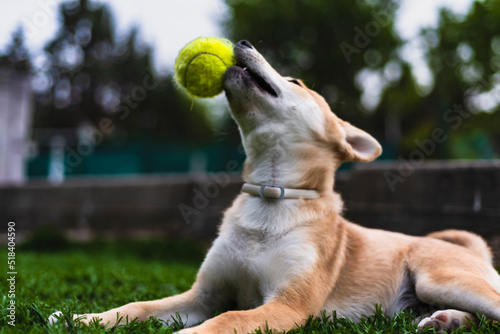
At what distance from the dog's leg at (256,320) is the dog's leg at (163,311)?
0.58 meters

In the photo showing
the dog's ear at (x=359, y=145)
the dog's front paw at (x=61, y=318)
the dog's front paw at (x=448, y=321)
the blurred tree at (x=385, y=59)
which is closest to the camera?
the dog's front paw at (x=61, y=318)

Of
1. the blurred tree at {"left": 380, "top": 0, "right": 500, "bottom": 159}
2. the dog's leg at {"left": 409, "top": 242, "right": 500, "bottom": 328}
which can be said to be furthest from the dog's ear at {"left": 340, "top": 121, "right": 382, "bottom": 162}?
the blurred tree at {"left": 380, "top": 0, "right": 500, "bottom": 159}

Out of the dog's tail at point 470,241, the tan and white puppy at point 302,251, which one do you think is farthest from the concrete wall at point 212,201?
the tan and white puppy at point 302,251

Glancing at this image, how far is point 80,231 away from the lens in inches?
362

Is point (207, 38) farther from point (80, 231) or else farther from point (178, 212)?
point (80, 231)

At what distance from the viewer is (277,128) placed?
3197 mm

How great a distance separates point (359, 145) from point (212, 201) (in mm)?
4719

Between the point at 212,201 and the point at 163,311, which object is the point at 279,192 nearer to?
the point at 163,311

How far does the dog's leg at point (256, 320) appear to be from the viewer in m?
2.21

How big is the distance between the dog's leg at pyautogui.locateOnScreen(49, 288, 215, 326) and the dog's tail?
6.54ft

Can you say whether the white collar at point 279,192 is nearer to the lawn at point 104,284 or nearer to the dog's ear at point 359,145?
the dog's ear at point 359,145

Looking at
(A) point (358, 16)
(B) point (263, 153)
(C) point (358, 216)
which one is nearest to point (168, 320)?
(B) point (263, 153)

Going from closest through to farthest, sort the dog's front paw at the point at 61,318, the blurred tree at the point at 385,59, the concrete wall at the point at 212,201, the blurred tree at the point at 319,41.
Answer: the dog's front paw at the point at 61,318 → the concrete wall at the point at 212,201 → the blurred tree at the point at 385,59 → the blurred tree at the point at 319,41

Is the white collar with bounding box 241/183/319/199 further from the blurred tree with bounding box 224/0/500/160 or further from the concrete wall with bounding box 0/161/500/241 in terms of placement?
the blurred tree with bounding box 224/0/500/160
